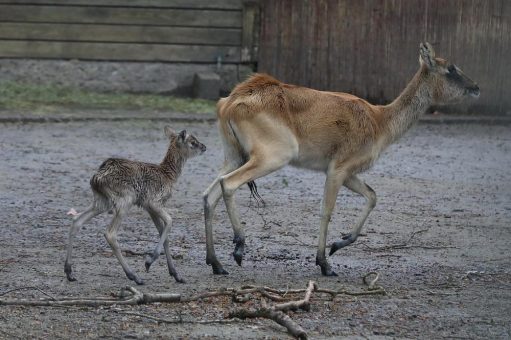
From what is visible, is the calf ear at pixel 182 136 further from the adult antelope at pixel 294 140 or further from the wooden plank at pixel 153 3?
the wooden plank at pixel 153 3

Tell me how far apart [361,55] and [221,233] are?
7896 millimetres

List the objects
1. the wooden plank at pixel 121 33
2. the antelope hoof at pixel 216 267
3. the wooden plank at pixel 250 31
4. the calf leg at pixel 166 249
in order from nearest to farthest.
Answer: the calf leg at pixel 166 249 → the antelope hoof at pixel 216 267 → the wooden plank at pixel 121 33 → the wooden plank at pixel 250 31

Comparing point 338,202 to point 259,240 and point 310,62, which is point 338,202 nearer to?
point 259,240

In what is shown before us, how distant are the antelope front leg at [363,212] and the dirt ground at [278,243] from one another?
185 millimetres

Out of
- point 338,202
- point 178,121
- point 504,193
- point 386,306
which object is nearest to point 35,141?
point 178,121

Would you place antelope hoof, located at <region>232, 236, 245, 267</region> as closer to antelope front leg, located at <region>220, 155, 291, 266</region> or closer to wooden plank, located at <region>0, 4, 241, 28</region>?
antelope front leg, located at <region>220, 155, 291, 266</region>

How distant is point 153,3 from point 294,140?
350 inches

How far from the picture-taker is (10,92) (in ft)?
53.2

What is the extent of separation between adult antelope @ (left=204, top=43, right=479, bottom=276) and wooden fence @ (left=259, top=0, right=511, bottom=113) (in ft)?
26.1

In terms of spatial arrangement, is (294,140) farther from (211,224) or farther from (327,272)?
(327,272)

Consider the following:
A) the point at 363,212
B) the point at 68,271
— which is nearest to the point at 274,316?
the point at 68,271

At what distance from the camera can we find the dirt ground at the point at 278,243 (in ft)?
22.7

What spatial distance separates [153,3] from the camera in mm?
17016

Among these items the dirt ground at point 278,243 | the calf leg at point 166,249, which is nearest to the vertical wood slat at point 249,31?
the dirt ground at point 278,243
